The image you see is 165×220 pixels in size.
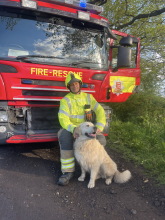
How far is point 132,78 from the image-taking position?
4.41m

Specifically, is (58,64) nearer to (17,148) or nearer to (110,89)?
(110,89)

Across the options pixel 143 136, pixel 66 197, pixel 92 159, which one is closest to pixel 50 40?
pixel 92 159

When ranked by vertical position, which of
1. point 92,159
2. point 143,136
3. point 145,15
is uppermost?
point 145,15

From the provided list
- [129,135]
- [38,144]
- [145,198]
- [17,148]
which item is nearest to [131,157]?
[129,135]

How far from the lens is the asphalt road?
6.76ft

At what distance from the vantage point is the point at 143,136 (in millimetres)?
4371

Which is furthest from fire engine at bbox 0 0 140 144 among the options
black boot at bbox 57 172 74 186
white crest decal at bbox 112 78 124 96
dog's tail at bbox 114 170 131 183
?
dog's tail at bbox 114 170 131 183

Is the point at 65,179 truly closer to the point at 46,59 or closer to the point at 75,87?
the point at 75,87

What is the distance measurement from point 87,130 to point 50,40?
6.88 feet

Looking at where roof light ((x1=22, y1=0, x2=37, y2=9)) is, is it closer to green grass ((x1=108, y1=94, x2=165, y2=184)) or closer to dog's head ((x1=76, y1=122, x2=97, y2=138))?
dog's head ((x1=76, y1=122, x2=97, y2=138))

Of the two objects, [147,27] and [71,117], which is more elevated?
[147,27]

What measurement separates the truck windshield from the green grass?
2.02 meters

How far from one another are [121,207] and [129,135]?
2.64 m

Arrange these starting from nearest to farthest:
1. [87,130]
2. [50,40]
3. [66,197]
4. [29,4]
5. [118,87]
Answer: [66,197], [87,130], [29,4], [50,40], [118,87]
